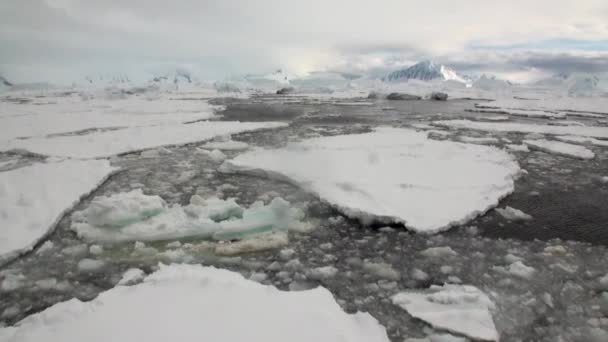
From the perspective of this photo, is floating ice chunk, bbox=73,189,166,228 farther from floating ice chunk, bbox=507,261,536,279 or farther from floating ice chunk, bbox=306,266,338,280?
floating ice chunk, bbox=507,261,536,279

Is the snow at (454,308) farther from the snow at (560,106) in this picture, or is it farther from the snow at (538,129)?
the snow at (560,106)

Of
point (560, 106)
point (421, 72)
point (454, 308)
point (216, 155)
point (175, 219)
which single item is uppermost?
point (421, 72)

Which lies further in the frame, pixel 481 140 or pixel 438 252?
pixel 481 140

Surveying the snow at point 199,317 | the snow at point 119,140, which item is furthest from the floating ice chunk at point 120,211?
the snow at point 119,140

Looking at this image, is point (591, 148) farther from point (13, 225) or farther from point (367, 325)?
point (13, 225)

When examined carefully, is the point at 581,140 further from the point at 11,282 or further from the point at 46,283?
the point at 11,282

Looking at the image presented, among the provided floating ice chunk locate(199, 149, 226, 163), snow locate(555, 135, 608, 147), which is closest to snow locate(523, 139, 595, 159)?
snow locate(555, 135, 608, 147)

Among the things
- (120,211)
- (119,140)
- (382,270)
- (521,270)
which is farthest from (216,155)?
(521,270)
